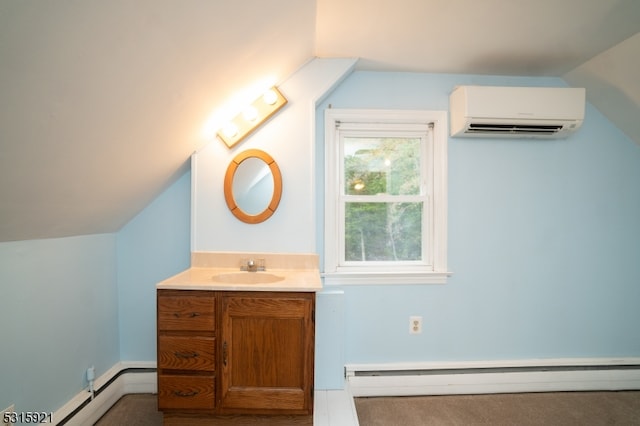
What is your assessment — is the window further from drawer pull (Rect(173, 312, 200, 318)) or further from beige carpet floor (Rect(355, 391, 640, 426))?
drawer pull (Rect(173, 312, 200, 318))

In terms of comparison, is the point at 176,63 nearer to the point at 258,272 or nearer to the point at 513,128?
the point at 258,272

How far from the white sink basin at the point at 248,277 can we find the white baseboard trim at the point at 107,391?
88 cm

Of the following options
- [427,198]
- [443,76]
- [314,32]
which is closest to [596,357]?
[427,198]

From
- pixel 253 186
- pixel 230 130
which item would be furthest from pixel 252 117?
pixel 253 186

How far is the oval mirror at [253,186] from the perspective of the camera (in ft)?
6.57

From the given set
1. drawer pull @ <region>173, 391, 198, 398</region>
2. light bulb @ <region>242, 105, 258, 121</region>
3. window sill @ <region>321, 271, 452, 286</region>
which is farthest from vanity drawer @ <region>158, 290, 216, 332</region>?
light bulb @ <region>242, 105, 258, 121</region>

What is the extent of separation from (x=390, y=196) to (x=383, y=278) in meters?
0.58

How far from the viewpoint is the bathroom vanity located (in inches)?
60.8

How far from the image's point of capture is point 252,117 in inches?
78.1

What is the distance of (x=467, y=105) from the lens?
2039 mm

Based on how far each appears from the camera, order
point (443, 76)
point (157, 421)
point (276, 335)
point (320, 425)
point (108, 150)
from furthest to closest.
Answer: point (443, 76) → point (157, 421) → point (320, 425) → point (276, 335) → point (108, 150)

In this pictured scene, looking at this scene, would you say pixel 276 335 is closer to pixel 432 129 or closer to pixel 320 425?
pixel 320 425

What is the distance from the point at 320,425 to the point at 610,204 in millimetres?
2476

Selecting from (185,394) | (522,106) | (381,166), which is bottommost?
(185,394)
